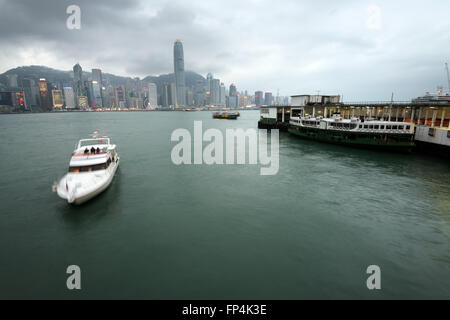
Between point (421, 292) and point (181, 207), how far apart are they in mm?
18939

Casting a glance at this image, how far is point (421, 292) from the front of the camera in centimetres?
1226

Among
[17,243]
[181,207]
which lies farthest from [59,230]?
[181,207]

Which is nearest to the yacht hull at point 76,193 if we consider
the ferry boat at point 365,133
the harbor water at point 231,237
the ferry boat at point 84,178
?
the ferry boat at point 84,178

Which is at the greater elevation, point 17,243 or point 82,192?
point 82,192

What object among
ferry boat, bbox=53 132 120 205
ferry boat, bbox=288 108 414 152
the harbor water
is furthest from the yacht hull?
ferry boat, bbox=288 108 414 152

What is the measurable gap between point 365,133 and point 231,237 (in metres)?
45.9

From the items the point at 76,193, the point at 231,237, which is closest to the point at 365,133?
the point at 231,237

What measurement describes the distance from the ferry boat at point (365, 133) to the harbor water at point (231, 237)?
49.8 feet

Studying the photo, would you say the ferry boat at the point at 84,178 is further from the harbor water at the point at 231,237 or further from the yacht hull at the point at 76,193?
the harbor water at the point at 231,237

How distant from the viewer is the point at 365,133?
161 feet

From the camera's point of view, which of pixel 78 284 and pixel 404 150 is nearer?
pixel 78 284

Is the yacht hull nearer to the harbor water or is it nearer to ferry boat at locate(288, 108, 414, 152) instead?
the harbor water

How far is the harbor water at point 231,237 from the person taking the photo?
12.7m
